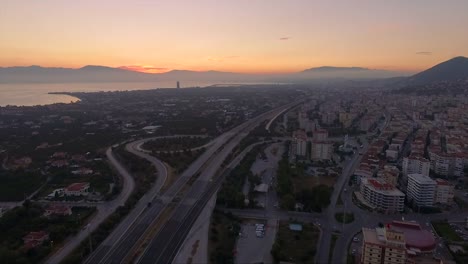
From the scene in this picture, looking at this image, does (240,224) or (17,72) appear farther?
(17,72)

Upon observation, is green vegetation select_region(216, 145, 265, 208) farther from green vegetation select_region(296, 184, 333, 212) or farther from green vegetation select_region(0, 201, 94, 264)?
green vegetation select_region(0, 201, 94, 264)

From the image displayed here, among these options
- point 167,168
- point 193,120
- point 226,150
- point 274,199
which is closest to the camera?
point 274,199

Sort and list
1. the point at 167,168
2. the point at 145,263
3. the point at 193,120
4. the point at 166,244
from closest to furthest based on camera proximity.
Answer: the point at 145,263 → the point at 166,244 → the point at 167,168 → the point at 193,120

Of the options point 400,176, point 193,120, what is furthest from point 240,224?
point 193,120

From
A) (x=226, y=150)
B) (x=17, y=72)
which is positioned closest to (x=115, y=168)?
(x=226, y=150)

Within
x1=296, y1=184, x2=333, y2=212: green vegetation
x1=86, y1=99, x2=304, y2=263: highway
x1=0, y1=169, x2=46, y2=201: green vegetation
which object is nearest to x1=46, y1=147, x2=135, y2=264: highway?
x1=86, y1=99, x2=304, y2=263: highway

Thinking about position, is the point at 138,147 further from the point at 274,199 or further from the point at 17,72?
the point at 17,72
